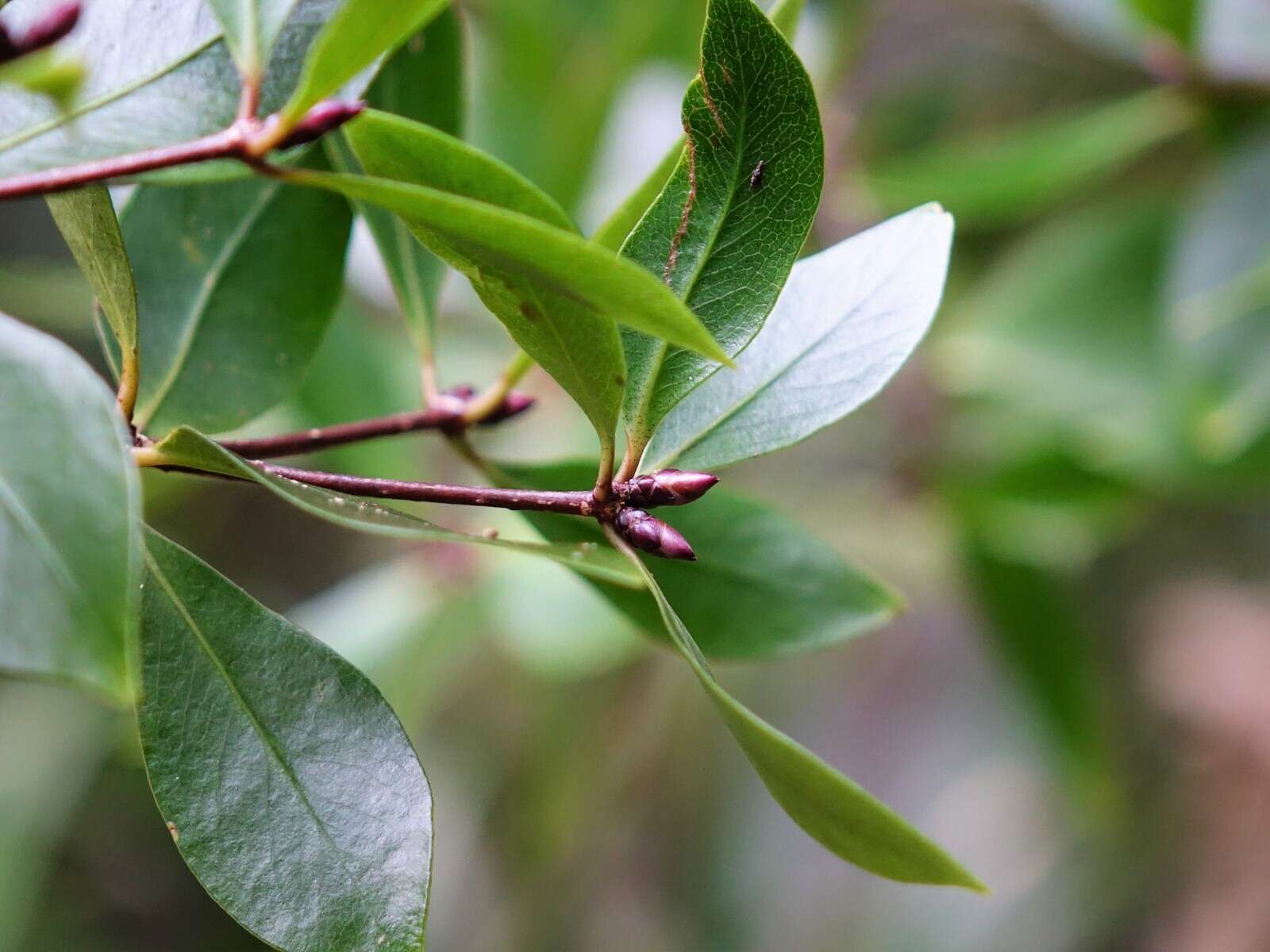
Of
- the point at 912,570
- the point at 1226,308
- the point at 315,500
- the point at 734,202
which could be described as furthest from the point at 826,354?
the point at 912,570

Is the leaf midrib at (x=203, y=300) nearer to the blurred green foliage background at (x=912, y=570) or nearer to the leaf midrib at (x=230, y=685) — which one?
the leaf midrib at (x=230, y=685)

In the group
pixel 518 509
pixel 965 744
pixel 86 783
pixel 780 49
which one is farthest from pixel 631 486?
pixel 965 744

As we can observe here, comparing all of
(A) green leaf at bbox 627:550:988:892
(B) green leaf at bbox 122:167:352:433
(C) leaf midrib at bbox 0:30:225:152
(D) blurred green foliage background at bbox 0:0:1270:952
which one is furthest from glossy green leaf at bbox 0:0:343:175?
(D) blurred green foliage background at bbox 0:0:1270:952

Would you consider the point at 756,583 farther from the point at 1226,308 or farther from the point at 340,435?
the point at 1226,308

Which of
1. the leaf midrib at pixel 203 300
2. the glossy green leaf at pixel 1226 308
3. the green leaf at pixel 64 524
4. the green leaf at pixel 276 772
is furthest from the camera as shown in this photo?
the glossy green leaf at pixel 1226 308

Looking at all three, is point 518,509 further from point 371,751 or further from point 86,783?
point 86,783

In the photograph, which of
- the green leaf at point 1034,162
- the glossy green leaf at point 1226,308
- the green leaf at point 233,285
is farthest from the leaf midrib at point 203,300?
the glossy green leaf at point 1226,308
